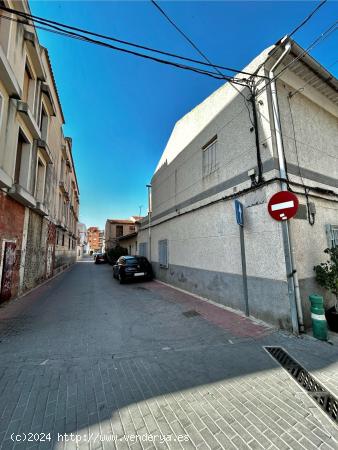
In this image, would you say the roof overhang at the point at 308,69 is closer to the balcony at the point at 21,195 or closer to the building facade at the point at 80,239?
the balcony at the point at 21,195

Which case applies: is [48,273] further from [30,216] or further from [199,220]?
[199,220]

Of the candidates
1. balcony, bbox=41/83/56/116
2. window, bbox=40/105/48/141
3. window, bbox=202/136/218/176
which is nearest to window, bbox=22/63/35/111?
balcony, bbox=41/83/56/116

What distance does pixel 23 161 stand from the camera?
8.34 metres

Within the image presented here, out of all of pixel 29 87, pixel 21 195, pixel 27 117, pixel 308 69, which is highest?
pixel 29 87

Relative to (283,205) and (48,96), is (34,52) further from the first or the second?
(283,205)

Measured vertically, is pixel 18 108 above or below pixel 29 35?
below

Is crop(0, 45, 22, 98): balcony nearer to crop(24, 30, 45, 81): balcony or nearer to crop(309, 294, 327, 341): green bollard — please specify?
crop(24, 30, 45, 81): balcony

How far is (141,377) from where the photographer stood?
2785 millimetres

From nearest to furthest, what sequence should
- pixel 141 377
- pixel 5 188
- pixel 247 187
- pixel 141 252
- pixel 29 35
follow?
pixel 141 377, pixel 247 187, pixel 5 188, pixel 29 35, pixel 141 252

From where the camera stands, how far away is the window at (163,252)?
419 inches

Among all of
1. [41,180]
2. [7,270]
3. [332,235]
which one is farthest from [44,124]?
[332,235]

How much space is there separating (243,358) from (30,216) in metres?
9.62

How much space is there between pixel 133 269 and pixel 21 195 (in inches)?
243

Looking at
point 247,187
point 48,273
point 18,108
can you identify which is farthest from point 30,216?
point 247,187
